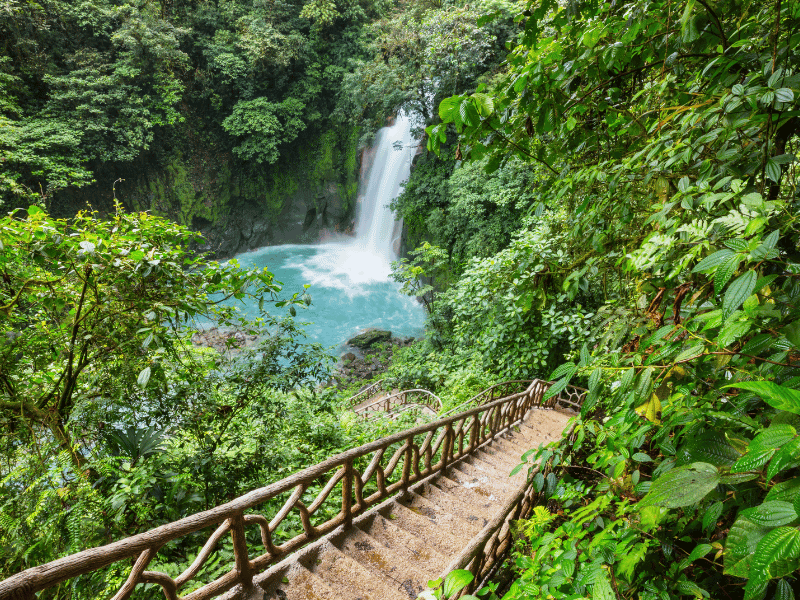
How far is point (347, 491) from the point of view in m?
2.97

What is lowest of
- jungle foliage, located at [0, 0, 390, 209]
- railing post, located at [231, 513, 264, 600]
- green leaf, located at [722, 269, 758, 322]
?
railing post, located at [231, 513, 264, 600]

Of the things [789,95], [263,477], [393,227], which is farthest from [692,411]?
[393,227]

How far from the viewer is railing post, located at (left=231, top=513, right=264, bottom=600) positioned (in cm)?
229

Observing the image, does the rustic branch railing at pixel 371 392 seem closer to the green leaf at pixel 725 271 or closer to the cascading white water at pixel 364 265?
the cascading white water at pixel 364 265

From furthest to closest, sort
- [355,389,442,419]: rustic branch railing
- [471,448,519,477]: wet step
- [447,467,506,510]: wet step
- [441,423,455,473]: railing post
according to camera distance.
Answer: [355,389,442,419]: rustic branch railing → [471,448,519,477]: wet step → [441,423,455,473]: railing post → [447,467,506,510]: wet step

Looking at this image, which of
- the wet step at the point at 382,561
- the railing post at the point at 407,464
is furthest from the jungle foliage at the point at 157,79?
the wet step at the point at 382,561

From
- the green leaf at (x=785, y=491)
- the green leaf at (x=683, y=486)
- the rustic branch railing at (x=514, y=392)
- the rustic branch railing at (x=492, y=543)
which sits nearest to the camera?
the green leaf at (x=785, y=491)

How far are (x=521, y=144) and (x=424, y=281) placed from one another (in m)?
13.9

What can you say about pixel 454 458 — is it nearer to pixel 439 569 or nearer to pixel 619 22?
pixel 439 569

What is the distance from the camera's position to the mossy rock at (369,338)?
15125mm

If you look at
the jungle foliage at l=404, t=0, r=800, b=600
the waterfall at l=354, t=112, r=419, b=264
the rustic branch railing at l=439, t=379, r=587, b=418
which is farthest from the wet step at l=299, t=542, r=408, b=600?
the waterfall at l=354, t=112, r=419, b=264

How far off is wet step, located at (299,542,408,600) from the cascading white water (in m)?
13.0

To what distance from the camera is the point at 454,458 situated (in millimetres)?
4820

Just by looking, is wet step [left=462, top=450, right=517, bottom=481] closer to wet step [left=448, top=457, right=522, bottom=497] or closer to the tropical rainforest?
wet step [left=448, top=457, right=522, bottom=497]
